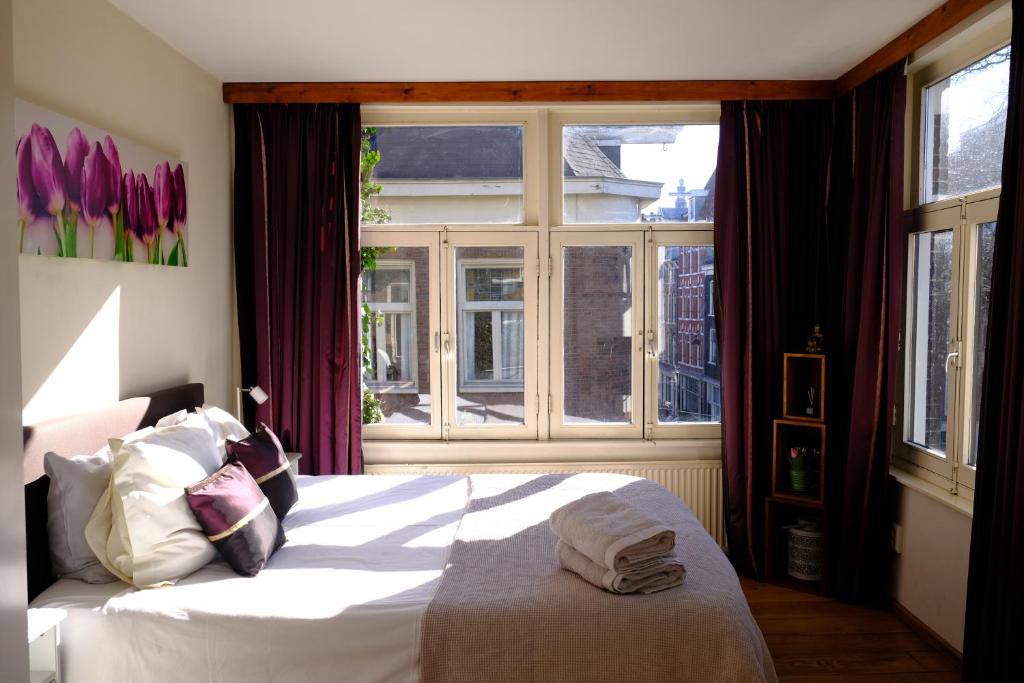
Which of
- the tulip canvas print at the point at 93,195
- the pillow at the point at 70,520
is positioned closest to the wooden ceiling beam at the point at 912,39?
the tulip canvas print at the point at 93,195

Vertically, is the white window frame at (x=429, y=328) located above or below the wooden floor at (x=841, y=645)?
above

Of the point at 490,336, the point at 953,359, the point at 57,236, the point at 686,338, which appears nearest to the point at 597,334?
the point at 686,338

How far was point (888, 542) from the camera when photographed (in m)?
3.66

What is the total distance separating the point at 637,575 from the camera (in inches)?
87.7

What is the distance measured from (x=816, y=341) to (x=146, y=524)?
3.25m

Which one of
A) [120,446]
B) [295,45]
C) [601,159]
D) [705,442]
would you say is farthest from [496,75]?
[120,446]

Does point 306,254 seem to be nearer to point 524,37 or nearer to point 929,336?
point 524,37

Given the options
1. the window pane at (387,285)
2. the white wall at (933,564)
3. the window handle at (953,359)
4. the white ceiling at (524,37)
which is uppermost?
the white ceiling at (524,37)

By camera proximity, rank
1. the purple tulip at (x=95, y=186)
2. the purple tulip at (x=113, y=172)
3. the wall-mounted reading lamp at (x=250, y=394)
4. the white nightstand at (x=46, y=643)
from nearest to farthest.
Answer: the white nightstand at (x=46, y=643), the purple tulip at (x=95, y=186), the purple tulip at (x=113, y=172), the wall-mounted reading lamp at (x=250, y=394)

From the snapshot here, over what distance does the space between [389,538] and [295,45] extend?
7.53 feet

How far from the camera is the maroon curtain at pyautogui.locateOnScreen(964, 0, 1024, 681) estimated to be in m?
2.51

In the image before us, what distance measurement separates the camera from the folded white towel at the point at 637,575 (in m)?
2.21

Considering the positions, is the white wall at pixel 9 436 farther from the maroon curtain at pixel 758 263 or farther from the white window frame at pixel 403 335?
the maroon curtain at pixel 758 263

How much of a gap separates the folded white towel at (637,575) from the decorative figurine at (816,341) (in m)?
2.04
